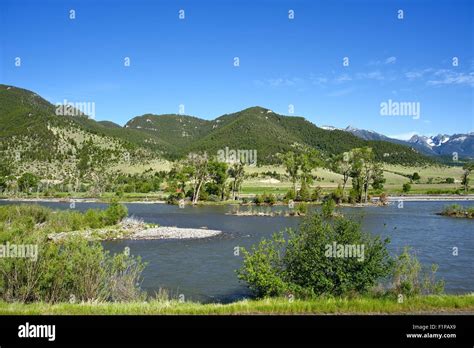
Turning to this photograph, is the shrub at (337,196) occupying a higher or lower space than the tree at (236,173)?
lower

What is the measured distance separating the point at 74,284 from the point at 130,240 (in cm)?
2720

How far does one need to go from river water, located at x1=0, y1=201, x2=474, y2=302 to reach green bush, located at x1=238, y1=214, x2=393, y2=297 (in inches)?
78.1

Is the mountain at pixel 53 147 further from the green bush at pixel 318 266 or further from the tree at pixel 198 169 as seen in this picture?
the green bush at pixel 318 266

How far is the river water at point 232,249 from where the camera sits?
27766 mm

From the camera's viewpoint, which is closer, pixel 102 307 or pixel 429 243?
pixel 102 307

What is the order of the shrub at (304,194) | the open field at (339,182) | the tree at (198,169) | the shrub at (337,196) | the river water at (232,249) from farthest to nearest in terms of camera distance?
the open field at (339,182) → the tree at (198,169) → the shrub at (304,194) → the shrub at (337,196) → the river water at (232,249)

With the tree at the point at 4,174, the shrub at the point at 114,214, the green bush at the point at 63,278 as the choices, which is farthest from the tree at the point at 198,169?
the green bush at the point at 63,278

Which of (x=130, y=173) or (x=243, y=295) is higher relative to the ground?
(x=130, y=173)

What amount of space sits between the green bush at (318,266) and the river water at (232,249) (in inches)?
78.1

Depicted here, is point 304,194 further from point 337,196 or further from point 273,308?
point 273,308

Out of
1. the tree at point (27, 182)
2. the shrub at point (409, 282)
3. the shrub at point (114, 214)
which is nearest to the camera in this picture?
the shrub at point (409, 282)

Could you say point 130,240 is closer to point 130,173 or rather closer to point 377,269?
point 377,269
